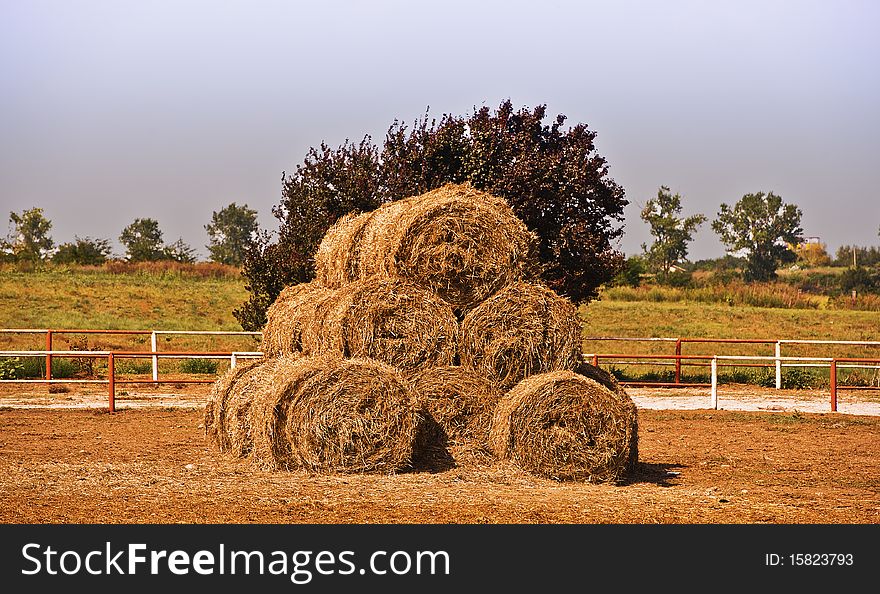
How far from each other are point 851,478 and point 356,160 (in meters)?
14.5

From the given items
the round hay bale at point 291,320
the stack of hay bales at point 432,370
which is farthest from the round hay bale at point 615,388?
the round hay bale at point 291,320

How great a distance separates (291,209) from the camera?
23703 millimetres

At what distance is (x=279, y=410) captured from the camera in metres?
10.2

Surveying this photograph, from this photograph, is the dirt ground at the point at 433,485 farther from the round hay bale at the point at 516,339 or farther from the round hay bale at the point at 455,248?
the round hay bale at the point at 455,248

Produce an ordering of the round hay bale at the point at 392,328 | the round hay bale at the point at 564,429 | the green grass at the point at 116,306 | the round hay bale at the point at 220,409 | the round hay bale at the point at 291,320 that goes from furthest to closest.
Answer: the green grass at the point at 116,306, the round hay bale at the point at 220,409, the round hay bale at the point at 291,320, the round hay bale at the point at 392,328, the round hay bale at the point at 564,429

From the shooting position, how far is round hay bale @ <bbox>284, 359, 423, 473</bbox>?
33.1ft

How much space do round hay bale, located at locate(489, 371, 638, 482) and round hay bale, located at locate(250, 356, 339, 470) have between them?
176cm

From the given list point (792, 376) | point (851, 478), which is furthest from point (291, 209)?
point (851, 478)

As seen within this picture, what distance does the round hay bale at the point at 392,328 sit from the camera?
10859mm

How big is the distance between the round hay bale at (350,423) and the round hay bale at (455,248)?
157 centimetres

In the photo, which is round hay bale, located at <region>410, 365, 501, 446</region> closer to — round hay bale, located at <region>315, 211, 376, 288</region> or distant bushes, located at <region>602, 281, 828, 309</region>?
round hay bale, located at <region>315, 211, 376, 288</region>

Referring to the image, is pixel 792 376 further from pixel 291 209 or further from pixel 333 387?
pixel 333 387

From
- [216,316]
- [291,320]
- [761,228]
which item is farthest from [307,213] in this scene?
[761,228]

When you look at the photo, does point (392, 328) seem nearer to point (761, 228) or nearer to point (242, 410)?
point (242, 410)
